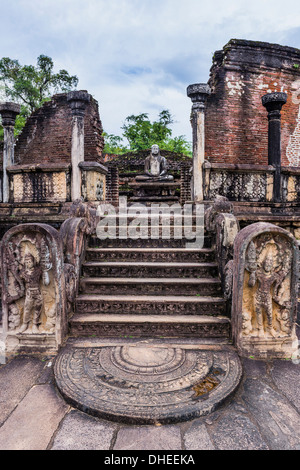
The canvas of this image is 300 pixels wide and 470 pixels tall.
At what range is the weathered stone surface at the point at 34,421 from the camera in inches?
68.7

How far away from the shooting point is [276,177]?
6352 mm

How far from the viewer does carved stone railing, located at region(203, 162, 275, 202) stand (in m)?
6.14

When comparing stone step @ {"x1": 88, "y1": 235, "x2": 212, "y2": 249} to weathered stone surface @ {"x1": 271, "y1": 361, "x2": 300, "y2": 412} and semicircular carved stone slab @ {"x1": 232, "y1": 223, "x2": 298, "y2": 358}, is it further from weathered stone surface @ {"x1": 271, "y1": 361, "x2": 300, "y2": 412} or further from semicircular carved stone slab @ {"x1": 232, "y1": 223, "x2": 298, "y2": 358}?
weathered stone surface @ {"x1": 271, "y1": 361, "x2": 300, "y2": 412}

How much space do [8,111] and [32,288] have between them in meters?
6.79

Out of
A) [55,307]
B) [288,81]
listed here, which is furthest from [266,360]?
[288,81]

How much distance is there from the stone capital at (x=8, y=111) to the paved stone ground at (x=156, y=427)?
7410 millimetres

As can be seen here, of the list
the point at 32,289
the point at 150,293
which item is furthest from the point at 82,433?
the point at 150,293

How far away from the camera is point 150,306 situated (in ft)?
10.9

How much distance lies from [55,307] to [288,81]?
37.6 feet

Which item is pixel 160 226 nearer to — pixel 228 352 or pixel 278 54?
pixel 228 352

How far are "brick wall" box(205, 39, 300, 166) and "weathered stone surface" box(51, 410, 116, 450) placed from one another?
30.8 ft

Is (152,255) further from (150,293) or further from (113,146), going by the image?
(113,146)

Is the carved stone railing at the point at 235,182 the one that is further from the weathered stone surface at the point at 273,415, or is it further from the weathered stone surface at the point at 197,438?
the weathered stone surface at the point at 197,438

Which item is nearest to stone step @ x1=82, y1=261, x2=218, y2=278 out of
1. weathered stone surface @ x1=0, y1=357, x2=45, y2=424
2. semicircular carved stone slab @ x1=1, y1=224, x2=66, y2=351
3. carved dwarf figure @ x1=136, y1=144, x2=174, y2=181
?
semicircular carved stone slab @ x1=1, y1=224, x2=66, y2=351
